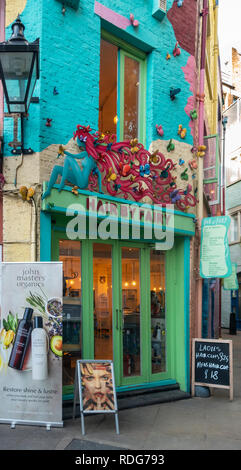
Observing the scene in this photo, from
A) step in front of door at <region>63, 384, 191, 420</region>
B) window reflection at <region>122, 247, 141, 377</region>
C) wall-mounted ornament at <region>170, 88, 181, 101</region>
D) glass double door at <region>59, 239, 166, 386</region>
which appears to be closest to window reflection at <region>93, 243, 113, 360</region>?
glass double door at <region>59, 239, 166, 386</region>

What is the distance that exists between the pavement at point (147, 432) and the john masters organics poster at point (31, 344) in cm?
24

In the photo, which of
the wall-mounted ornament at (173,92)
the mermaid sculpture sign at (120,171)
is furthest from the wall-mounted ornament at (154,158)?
the wall-mounted ornament at (173,92)

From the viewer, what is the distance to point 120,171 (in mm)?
6449

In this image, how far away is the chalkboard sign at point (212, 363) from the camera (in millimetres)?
6812

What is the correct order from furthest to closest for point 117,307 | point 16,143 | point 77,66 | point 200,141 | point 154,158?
1. point 200,141
2. point 154,158
3. point 117,307
4. point 77,66
5. point 16,143

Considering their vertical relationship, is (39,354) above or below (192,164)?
below

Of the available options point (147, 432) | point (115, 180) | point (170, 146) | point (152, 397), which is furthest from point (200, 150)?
point (147, 432)

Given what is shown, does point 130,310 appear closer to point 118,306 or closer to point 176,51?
point 118,306

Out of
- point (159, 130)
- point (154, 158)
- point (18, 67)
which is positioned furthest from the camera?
point (159, 130)

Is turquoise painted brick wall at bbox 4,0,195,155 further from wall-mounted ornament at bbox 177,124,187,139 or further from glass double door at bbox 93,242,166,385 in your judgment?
glass double door at bbox 93,242,166,385

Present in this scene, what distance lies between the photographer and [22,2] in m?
5.78

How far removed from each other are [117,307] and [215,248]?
1979 mm

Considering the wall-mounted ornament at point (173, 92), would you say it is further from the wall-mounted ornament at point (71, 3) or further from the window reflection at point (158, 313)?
the window reflection at point (158, 313)
